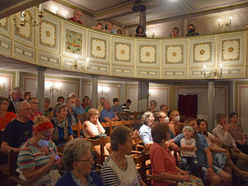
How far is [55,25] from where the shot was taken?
654cm

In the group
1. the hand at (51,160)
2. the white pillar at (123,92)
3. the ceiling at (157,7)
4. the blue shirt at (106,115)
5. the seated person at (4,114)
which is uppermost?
the ceiling at (157,7)

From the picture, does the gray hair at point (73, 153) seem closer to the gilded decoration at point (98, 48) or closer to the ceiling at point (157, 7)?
the gilded decoration at point (98, 48)

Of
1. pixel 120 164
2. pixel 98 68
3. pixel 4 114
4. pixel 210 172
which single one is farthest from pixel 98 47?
pixel 120 164

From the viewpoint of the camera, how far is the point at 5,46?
464 centimetres

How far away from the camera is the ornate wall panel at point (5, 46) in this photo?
451cm

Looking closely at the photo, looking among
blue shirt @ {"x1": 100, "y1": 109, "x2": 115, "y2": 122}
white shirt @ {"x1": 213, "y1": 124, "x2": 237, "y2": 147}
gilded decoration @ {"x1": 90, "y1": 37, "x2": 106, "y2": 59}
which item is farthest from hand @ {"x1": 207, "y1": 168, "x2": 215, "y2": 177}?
gilded decoration @ {"x1": 90, "y1": 37, "x2": 106, "y2": 59}

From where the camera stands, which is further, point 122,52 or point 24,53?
point 122,52

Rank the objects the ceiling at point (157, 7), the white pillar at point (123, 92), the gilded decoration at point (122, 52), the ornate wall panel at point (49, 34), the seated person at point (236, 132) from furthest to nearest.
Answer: the white pillar at point (123, 92) → the ceiling at point (157, 7) → the gilded decoration at point (122, 52) → the ornate wall panel at point (49, 34) → the seated person at point (236, 132)

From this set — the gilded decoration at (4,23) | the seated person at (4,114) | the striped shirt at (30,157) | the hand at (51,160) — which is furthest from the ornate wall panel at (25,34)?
the hand at (51,160)

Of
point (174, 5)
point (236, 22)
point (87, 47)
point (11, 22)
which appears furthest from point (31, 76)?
point (236, 22)

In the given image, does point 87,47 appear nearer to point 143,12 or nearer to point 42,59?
point 42,59

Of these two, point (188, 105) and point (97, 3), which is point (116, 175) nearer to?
point (97, 3)

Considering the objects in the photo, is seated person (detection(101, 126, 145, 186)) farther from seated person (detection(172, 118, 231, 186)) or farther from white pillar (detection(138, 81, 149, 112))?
white pillar (detection(138, 81, 149, 112))

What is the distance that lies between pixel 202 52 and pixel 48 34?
5675mm
